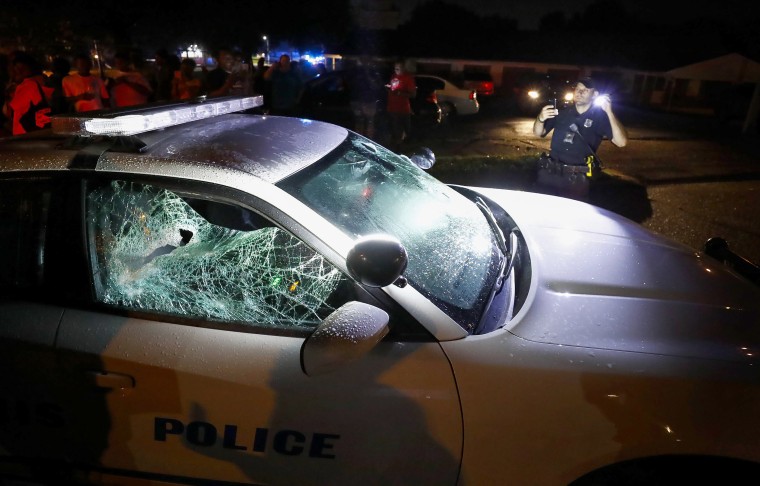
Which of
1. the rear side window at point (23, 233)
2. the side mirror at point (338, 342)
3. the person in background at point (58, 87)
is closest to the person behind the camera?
the side mirror at point (338, 342)

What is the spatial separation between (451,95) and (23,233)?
14473mm

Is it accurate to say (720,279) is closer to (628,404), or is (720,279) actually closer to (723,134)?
(628,404)

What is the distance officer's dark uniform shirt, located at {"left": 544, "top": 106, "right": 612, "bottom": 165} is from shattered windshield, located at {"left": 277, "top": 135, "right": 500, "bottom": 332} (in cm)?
226

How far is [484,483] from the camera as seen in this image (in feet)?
5.32

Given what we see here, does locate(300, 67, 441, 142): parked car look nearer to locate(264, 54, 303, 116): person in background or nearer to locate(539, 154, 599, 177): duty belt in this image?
locate(264, 54, 303, 116): person in background

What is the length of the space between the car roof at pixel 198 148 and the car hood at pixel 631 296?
98 cm

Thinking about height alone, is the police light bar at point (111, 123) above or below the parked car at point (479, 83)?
above

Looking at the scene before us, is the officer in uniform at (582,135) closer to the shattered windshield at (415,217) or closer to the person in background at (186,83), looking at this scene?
the shattered windshield at (415,217)

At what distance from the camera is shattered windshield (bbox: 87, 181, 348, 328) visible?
1.73 meters

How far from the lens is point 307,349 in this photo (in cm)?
145

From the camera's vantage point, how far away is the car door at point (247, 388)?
1586 millimetres

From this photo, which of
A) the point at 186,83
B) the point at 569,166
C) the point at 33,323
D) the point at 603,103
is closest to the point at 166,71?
the point at 186,83

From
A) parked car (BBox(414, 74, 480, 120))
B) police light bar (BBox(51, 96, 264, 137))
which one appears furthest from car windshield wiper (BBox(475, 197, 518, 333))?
parked car (BBox(414, 74, 480, 120))

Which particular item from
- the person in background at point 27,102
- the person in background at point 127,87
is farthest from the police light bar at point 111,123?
the person in background at point 127,87
